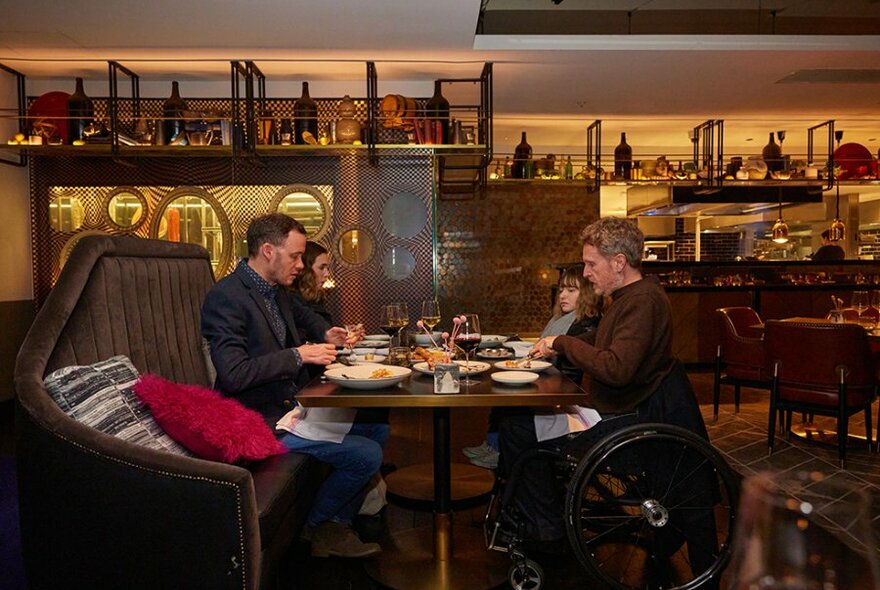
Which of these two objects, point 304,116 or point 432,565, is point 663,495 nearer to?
point 432,565

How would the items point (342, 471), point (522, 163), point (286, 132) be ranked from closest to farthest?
point (342, 471)
point (286, 132)
point (522, 163)

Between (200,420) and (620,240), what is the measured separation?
68.2 inches

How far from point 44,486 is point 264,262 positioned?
4.71 ft

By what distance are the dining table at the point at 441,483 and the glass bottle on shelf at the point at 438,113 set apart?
12.3 ft

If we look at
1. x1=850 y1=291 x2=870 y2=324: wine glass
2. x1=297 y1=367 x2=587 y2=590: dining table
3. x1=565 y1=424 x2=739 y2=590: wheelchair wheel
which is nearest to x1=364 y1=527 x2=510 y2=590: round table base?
x1=297 y1=367 x2=587 y2=590: dining table

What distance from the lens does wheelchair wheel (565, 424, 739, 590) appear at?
82.5 inches

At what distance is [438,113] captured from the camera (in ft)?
20.2

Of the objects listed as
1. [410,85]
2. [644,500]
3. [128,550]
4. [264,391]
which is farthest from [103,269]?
[410,85]

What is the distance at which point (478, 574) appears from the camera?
104 inches

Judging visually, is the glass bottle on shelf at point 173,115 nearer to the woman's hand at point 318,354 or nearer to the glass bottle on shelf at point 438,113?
the glass bottle on shelf at point 438,113

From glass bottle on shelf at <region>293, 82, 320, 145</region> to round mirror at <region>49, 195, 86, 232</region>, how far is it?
2.34 metres

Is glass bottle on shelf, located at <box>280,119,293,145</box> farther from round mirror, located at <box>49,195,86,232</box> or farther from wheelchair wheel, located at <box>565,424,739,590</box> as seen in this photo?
wheelchair wheel, located at <box>565,424,739,590</box>

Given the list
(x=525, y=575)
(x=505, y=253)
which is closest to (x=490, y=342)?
(x=525, y=575)

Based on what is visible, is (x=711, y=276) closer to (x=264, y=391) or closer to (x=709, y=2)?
(x=709, y=2)
